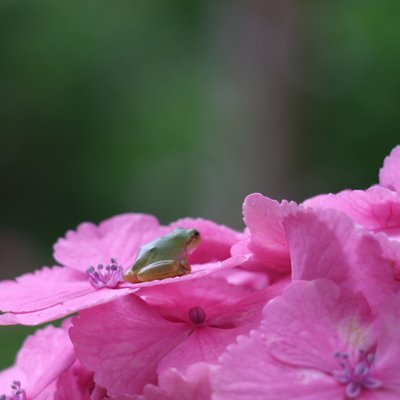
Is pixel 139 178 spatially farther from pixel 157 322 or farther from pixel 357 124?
pixel 157 322

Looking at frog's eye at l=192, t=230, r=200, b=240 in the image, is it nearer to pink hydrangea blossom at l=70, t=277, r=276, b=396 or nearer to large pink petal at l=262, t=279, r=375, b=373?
pink hydrangea blossom at l=70, t=277, r=276, b=396

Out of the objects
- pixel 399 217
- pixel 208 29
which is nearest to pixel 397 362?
pixel 399 217

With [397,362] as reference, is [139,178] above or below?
above

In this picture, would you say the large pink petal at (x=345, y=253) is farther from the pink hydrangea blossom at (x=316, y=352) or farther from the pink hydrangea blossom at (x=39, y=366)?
the pink hydrangea blossom at (x=39, y=366)

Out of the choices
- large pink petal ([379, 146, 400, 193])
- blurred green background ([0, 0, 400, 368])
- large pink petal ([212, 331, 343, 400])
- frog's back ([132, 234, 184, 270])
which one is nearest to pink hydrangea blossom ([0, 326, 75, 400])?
frog's back ([132, 234, 184, 270])

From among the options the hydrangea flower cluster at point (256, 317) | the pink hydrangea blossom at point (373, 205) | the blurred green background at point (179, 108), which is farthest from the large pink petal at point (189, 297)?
the blurred green background at point (179, 108)

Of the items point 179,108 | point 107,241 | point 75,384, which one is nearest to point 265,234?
point 75,384
